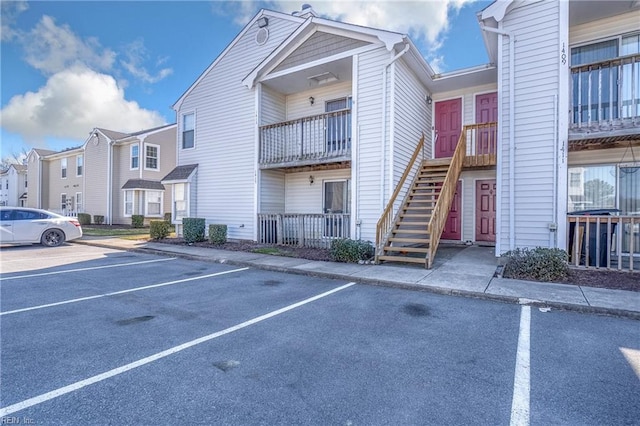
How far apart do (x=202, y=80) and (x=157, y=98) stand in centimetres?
1623

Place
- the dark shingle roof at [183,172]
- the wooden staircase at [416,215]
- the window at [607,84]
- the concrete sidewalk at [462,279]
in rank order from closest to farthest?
the concrete sidewalk at [462,279] < the window at [607,84] < the wooden staircase at [416,215] < the dark shingle roof at [183,172]

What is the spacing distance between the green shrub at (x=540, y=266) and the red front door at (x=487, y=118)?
431 centimetres

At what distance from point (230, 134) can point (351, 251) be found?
24.8 feet

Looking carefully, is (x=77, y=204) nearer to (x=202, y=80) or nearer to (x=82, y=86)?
(x=82, y=86)

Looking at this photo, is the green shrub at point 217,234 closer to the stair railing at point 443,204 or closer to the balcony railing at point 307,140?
the balcony railing at point 307,140

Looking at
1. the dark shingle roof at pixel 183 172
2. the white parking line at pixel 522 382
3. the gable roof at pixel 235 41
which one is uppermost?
the gable roof at pixel 235 41

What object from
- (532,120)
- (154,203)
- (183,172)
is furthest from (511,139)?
(154,203)

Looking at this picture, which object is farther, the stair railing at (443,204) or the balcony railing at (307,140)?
the balcony railing at (307,140)

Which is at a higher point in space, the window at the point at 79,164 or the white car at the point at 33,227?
the window at the point at 79,164

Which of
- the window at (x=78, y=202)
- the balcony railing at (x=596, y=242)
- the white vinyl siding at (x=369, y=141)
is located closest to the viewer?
the balcony railing at (x=596, y=242)

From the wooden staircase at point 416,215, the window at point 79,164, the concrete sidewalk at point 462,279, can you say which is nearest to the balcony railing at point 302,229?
the wooden staircase at point 416,215

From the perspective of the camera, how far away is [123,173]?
23234 millimetres

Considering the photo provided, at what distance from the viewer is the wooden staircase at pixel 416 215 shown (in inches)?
331

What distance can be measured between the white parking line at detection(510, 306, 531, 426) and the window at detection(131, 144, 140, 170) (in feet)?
79.6
